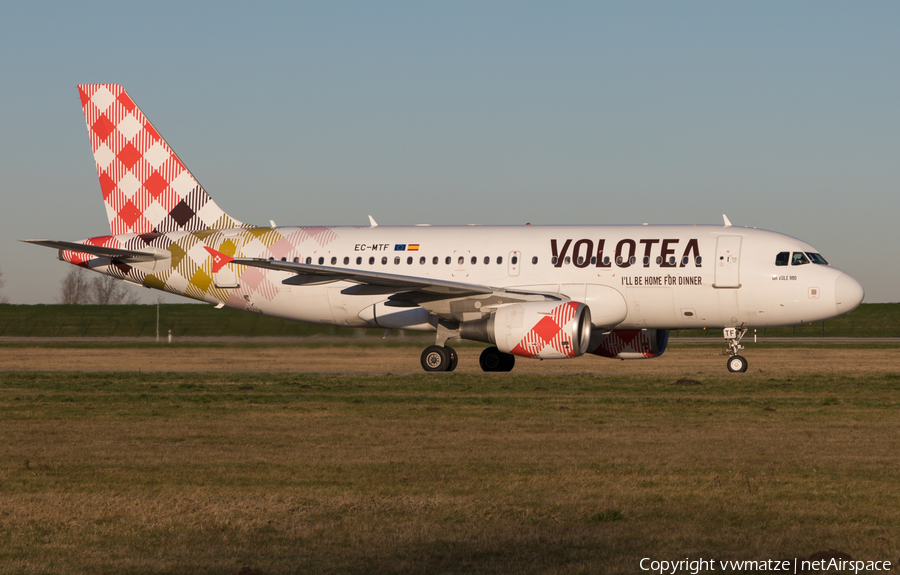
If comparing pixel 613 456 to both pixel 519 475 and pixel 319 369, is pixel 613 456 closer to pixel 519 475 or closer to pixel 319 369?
pixel 519 475

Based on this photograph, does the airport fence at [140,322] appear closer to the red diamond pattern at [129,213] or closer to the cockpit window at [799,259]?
the red diamond pattern at [129,213]

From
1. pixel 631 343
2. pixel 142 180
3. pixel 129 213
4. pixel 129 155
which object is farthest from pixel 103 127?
pixel 631 343

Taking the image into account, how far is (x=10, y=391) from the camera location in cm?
2247

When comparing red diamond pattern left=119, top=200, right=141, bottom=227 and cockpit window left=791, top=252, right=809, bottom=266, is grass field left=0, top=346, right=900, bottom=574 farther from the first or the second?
red diamond pattern left=119, top=200, right=141, bottom=227

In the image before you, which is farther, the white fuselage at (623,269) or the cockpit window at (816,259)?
the cockpit window at (816,259)

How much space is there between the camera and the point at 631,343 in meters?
30.2

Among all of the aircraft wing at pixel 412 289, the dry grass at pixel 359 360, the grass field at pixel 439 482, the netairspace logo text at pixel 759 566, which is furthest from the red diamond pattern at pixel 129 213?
the netairspace logo text at pixel 759 566

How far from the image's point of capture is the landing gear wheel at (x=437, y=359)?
94.8ft

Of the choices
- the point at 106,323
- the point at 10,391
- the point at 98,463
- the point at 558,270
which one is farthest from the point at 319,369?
the point at 106,323

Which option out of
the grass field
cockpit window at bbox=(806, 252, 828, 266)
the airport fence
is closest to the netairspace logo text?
the grass field

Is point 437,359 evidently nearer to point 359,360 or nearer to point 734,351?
point 359,360

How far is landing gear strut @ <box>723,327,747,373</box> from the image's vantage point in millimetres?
27828

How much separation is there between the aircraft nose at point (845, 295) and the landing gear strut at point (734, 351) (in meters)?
2.60

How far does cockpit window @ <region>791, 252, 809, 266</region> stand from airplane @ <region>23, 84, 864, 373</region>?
0.04 metres
